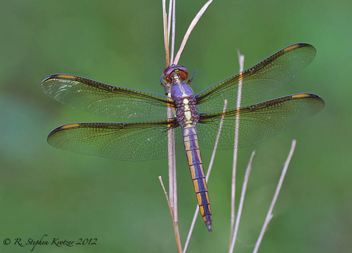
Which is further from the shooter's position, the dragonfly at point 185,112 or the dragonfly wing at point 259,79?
the dragonfly wing at point 259,79

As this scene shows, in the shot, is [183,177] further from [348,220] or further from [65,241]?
[348,220]

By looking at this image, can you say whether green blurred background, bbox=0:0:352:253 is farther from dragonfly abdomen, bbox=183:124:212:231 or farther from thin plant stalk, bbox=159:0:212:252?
thin plant stalk, bbox=159:0:212:252

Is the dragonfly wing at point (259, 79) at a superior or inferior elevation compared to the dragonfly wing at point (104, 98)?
superior

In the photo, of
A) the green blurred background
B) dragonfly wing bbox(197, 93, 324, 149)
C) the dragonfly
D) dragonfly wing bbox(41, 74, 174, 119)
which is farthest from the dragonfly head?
the green blurred background

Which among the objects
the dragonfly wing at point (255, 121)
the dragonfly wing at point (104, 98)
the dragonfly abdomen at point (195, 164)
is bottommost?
the dragonfly abdomen at point (195, 164)

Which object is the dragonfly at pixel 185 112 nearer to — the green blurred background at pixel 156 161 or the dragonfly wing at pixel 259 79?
the dragonfly wing at pixel 259 79

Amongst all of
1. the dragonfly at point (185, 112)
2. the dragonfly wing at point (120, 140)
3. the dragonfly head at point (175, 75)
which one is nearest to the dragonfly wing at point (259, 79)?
the dragonfly at point (185, 112)

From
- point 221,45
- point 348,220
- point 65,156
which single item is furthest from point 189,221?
point 221,45

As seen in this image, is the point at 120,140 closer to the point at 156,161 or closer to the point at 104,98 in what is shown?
the point at 104,98
